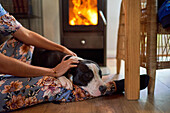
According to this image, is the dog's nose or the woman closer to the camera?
the woman

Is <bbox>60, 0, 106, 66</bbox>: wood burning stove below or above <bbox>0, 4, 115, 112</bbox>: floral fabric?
above

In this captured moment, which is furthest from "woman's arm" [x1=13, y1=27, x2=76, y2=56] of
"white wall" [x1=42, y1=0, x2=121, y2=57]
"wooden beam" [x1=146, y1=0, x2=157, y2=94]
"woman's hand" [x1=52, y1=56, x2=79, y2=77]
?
"white wall" [x1=42, y1=0, x2=121, y2=57]

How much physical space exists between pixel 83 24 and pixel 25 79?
4.24 feet

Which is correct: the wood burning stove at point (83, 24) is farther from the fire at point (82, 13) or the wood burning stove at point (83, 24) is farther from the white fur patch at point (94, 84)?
the white fur patch at point (94, 84)

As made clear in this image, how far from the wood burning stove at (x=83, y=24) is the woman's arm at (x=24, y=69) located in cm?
112

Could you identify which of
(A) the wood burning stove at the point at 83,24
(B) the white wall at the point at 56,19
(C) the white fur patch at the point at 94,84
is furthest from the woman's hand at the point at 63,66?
(B) the white wall at the point at 56,19

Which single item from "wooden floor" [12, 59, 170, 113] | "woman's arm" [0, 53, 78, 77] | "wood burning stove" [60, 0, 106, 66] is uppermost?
"wood burning stove" [60, 0, 106, 66]

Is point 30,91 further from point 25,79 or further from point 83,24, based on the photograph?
point 83,24

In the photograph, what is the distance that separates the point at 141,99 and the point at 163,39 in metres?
0.44

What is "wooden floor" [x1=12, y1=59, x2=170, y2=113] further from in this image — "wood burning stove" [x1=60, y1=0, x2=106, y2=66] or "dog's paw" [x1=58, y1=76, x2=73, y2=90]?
"wood burning stove" [x1=60, y1=0, x2=106, y2=66]

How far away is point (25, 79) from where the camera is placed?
0.93 metres

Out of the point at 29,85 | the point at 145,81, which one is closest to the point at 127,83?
the point at 145,81

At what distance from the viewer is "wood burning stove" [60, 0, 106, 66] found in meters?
2.04

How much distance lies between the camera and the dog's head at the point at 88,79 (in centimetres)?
97
